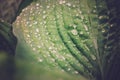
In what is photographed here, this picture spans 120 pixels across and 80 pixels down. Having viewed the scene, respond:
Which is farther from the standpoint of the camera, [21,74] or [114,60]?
[114,60]

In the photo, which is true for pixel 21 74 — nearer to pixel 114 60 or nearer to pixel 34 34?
pixel 34 34

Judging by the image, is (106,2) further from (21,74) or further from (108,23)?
(21,74)

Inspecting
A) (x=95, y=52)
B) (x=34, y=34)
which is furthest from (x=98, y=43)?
(x=34, y=34)

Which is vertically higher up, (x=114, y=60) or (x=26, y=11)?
(x=26, y=11)

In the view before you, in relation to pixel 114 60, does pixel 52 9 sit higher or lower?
higher

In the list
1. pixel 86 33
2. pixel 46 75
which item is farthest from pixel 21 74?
pixel 86 33

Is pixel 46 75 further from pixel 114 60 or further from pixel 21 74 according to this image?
pixel 114 60
